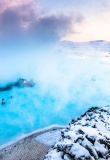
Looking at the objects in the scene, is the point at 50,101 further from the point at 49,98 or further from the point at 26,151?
the point at 26,151

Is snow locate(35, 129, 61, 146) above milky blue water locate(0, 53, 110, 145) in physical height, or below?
below

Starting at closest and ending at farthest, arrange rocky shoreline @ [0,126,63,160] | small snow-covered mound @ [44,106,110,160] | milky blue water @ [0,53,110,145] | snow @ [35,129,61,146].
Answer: small snow-covered mound @ [44,106,110,160] → rocky shoreline @ [0,126,63,160] → snow @ [35,129,61,146] → milky blue water @ [0,53,110,145]

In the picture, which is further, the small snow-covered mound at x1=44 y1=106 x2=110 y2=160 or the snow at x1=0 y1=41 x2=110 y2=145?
the snow at x1=0 y1=41 x2=110 y2=145

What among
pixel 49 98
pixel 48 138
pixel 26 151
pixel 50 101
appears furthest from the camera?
pixel 49 98

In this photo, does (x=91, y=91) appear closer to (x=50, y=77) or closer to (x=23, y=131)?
(x=50, y=77)

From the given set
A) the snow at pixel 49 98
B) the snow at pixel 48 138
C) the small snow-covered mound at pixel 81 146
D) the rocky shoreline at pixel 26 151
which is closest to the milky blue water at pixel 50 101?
the snow at pixel 49 98

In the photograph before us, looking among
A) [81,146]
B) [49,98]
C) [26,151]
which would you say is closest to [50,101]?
[49,98]

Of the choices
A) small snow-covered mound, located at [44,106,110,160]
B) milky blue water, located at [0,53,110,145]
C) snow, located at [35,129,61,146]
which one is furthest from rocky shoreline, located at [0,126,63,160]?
small snow-covered mound, located at [44,106,110,160]

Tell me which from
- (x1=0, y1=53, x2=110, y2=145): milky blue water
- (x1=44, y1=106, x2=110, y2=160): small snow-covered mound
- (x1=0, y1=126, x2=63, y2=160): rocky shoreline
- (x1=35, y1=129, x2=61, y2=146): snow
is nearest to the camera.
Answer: (x1=44, y1=106, x2=110, y2=160): small snow-covered mound

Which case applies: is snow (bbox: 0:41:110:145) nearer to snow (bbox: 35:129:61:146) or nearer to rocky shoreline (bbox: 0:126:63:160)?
rocky shoreline (bbox: 0:126:63:160)

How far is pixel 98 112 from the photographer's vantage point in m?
18.9

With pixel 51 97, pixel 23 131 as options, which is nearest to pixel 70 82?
pixel 51 97

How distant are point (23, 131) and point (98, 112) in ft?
38.2

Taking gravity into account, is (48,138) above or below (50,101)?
below
